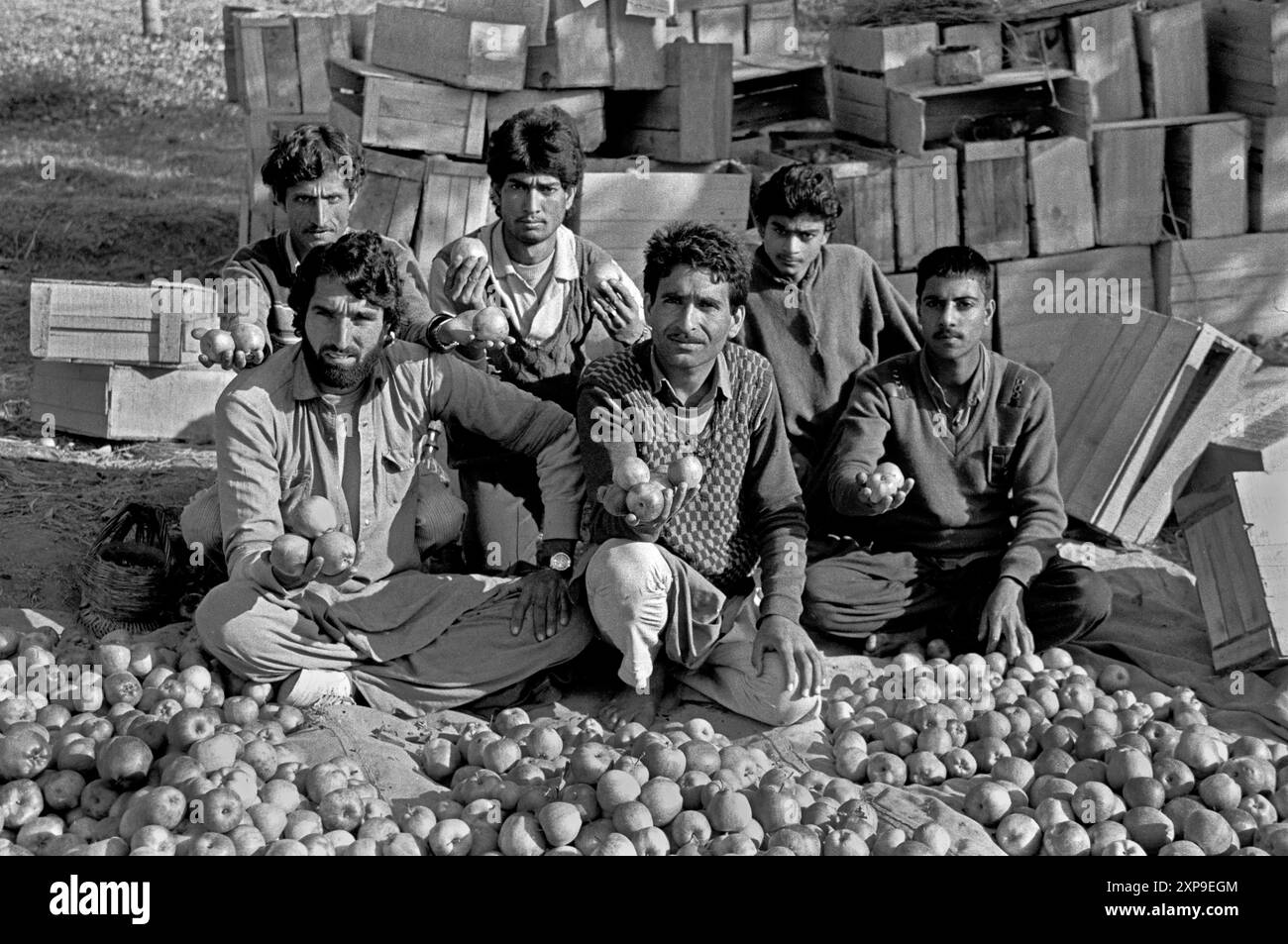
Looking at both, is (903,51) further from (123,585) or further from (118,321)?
(123,585)

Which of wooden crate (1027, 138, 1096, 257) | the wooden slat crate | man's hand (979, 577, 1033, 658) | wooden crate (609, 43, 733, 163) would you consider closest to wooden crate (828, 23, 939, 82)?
wooden crate (1027, 138, 1096, 257)

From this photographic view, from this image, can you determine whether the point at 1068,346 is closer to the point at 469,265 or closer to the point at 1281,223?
the point at 1281,223

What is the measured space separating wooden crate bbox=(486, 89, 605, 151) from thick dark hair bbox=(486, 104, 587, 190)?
1.70m

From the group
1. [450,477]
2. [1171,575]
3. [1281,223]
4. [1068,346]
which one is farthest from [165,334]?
[1281,223]

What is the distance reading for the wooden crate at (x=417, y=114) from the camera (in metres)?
6.85

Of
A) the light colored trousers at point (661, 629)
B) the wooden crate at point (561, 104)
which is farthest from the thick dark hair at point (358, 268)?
the wooden crate at point (561, 104)

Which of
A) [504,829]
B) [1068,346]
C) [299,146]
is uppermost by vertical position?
[299,146]

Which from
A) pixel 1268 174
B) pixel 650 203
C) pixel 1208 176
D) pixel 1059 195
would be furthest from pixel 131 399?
pixel 1268 174

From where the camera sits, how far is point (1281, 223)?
7.62m

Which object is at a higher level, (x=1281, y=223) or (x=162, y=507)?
(x=1281, y=223)

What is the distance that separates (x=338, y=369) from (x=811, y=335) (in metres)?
1.81

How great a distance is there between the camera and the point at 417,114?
6910 millimetres

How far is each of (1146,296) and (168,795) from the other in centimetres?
547

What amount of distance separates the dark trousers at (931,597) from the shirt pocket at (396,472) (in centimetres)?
141
